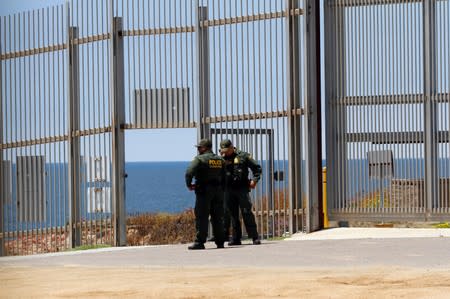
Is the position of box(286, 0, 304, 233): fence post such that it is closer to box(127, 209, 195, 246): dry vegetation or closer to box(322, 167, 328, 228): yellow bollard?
box(322, 167, 328, 228): yellow bollard

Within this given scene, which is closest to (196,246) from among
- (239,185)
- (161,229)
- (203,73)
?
(239,185)

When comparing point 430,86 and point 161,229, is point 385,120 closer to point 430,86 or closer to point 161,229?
point 430,86

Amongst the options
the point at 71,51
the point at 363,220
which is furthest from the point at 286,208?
the point at 71,51

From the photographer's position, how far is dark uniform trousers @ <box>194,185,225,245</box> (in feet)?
59.2

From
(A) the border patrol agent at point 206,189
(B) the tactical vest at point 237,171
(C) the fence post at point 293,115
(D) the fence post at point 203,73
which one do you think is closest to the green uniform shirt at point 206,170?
(A) the border patrol agent at point 206,189

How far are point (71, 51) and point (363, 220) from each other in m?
5.59

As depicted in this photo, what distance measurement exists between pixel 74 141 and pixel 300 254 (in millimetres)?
6580

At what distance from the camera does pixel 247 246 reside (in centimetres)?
1827

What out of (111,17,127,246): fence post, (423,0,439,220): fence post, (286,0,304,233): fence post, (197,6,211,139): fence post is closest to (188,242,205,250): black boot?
(286,0,304,233): fence post

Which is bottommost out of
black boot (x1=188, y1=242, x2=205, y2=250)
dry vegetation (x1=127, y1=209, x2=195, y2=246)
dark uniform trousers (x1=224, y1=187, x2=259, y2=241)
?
dry vegetation (x1=127, y1=209, x2=195, y2=246)

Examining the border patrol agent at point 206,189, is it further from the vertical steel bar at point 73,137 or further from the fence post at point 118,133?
the vertical steel bar at point 73,137

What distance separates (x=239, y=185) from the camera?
60.9 ft

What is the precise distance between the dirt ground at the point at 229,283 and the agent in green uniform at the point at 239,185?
3.84 meters

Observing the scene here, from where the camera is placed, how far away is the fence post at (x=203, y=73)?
20.3 m
